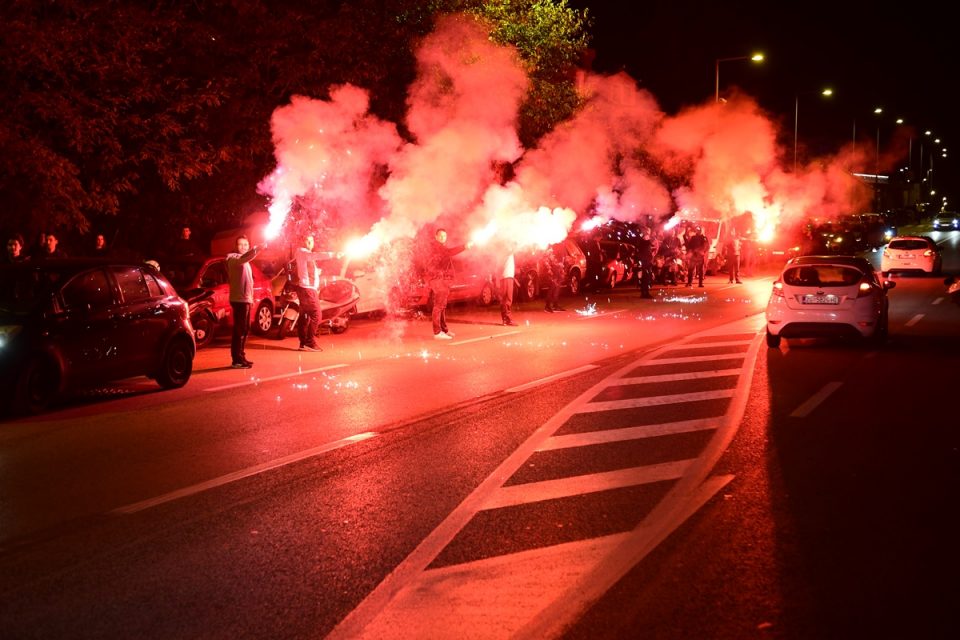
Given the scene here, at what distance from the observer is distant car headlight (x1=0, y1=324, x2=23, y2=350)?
31.4ft

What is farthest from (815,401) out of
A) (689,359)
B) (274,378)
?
(274,378)

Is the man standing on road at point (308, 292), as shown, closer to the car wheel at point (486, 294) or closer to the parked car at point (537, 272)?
the car wheel at point (486, 294)

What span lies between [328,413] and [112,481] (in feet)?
9.65

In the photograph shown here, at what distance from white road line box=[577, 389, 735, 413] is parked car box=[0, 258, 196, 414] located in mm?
5100

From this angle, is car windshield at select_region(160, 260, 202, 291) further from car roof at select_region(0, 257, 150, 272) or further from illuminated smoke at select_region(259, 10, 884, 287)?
car roof at select_region(0, 257, 150, 272)

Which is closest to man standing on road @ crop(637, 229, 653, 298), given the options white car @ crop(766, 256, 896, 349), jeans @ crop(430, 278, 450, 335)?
jeans @ crop(430, 278, 450, 335)

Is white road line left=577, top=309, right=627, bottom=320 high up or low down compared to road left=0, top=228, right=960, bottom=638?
up

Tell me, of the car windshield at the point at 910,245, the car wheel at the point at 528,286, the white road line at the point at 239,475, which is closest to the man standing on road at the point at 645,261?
the car wheel at the point at 528,286

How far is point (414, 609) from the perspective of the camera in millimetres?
4621

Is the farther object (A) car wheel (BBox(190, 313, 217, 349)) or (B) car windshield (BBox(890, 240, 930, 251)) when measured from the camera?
(B) car windshield (BBox(890, 240, 930, 251))

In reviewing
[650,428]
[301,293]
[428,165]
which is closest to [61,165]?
[301,293]

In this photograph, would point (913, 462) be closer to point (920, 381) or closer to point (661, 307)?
point (920, 381)

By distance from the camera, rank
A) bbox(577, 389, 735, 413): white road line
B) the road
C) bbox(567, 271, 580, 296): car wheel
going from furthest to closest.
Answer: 1. bbox(567, 271, 580, 296): car wheel
2. bbox(577, 389, 735, 413): white road line
3. the road

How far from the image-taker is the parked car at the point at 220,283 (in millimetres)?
16906
